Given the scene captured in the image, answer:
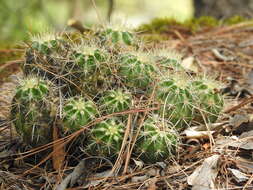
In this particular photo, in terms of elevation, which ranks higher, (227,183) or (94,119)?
(94,119)

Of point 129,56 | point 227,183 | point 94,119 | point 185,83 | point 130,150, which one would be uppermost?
point 129,56

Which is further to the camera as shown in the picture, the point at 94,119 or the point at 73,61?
the point at 73,61

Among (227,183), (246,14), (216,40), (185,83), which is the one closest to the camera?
(227,183)

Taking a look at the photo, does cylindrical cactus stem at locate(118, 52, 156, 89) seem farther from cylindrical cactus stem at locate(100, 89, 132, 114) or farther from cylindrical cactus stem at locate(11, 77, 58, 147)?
cylindrical cactus stem at locate(11, 77, 58, 147)

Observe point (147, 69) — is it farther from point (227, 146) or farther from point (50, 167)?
point (50, 167)

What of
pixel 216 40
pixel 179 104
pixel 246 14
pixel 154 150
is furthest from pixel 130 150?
pixel 246 14

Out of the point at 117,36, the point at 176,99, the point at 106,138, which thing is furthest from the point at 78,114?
the point at 117,36
